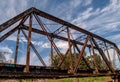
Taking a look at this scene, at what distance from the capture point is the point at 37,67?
62.8 feet

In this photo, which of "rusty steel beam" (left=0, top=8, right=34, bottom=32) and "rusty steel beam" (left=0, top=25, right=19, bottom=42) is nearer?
"rusty steel beam" (left=0, top=8, right=34, bottom=32)

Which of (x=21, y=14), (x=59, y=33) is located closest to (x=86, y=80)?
(x=59, y=33)

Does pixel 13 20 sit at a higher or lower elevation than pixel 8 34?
higher

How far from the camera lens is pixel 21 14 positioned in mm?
17109

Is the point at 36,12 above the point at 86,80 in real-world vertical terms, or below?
above

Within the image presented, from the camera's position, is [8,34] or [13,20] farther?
[8,34]

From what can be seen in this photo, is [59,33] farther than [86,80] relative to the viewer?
No

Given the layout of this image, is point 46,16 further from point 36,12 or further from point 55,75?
point 55,75

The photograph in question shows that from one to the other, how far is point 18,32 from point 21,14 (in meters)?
3.81

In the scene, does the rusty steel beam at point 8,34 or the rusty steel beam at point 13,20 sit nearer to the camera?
the rusty steel beam at point 13,20

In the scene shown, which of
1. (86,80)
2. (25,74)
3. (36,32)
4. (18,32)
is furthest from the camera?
(86,80)

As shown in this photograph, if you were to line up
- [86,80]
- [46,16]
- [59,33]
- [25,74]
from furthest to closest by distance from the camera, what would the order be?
[86,80]
[59,33]
[46,16]
[25,74]

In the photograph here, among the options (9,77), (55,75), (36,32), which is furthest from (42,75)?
(36,32)

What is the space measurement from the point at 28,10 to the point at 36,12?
2.93 ft
